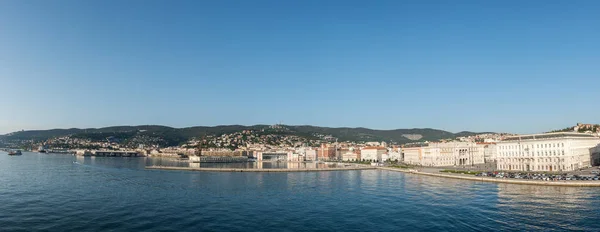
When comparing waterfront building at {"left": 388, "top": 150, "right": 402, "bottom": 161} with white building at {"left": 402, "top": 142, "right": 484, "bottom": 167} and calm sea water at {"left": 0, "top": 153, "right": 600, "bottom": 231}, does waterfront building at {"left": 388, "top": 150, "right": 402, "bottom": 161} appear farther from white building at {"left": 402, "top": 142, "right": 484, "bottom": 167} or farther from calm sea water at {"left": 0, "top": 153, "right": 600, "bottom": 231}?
calm sea water at {"left": 0, "top": 153, "right": 600, "bottom": 231}

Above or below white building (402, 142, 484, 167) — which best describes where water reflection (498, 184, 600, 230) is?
below

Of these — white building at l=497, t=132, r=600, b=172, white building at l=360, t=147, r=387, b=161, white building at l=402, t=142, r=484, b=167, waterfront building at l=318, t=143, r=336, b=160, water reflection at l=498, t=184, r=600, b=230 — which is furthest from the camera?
waterfront building at l=318, t=143, r=336, b=160

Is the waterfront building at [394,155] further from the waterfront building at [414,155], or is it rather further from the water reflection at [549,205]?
the water reflection at [549,205]

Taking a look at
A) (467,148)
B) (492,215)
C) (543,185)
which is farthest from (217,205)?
(467,148)

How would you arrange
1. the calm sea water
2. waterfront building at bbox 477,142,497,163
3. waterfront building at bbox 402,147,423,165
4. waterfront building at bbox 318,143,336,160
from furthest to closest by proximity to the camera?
1. waterfront building at bbox 318,143,336,160
2. waterfront building at bbox 402,147,423,165
3. waterfront building at bbox 477,142,497,163
4. the calm sea water

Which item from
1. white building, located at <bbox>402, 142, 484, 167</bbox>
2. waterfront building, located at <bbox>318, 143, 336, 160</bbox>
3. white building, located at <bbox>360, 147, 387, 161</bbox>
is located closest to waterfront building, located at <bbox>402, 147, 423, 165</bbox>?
white building, located at <bbox>402, 142, 484, 167</bbox>

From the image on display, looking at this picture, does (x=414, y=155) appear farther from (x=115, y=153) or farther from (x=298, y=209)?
(x=115, y=153)

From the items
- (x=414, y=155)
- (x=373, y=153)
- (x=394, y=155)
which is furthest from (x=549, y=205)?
(x=373, y=153)

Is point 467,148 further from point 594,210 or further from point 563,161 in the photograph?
point 594,210
